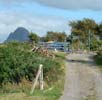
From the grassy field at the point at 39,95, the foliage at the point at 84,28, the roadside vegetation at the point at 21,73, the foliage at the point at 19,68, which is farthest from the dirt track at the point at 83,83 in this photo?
the foliage at the point at 84,28

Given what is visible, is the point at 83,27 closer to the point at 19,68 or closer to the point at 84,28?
the point at 84,28

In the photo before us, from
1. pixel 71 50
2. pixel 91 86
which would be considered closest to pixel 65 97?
pixel 91 86

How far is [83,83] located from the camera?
76.2 ft

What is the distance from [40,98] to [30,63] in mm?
4629

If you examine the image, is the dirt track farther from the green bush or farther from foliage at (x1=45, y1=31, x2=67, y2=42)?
foliage at (x1=45, y1=31, x2=67, y2=42)

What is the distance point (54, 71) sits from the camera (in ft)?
78.2

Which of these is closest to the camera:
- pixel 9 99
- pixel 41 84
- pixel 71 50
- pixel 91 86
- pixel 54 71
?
pixel 9 99

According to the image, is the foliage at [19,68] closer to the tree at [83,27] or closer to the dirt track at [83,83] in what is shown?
the dirt track at [83,83]

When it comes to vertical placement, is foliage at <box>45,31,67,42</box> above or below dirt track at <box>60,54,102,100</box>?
above

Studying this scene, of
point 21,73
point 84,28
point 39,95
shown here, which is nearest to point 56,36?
point 84,28

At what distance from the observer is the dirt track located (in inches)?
754

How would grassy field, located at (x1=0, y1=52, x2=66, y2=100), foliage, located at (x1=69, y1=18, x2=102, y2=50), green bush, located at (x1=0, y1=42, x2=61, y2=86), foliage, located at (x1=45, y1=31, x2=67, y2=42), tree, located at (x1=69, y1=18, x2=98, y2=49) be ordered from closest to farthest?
grassy field, located at (x1=0, y1=52, x2=66, y2=100), green bush, located at (x1=0, y1=42, x2=61, y2=86), foliage, located at (x1=69, y1=18, x2=102, y2=50), foliage, located at (x1=45, y1=31, x2=67, y2=42), tree, located at (x1=69, y1=18, x2=98, y2=49)

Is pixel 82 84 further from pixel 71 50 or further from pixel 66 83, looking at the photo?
pixel 71 50

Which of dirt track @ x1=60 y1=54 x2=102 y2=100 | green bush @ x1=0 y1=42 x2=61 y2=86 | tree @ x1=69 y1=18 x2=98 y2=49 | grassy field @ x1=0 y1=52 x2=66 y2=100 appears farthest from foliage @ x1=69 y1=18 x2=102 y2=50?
grassy field @ x1=0 y1=52 x2=66 y2=100
